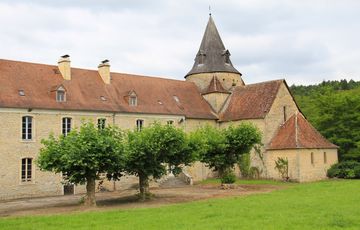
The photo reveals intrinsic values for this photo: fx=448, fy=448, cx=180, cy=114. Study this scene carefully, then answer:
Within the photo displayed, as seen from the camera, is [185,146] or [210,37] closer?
[185,146]

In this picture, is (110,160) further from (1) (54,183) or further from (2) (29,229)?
(1) (54,183)

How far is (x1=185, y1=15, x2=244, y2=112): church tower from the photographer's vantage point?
42.7 meters

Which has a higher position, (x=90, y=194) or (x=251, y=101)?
(x=251, y=101)

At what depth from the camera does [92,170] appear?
22750 millimetres

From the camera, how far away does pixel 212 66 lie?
144 feet

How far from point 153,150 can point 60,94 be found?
437 inches

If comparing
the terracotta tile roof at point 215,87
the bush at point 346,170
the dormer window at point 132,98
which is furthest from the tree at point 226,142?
the terracotta tile roof at point 215,87

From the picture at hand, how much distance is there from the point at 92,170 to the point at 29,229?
7.75 m

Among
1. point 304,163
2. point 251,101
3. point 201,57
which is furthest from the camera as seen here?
point 201,57

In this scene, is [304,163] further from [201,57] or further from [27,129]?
[27,129]

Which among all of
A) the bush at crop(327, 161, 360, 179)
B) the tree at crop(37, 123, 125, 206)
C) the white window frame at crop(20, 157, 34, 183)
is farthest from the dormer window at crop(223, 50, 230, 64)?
the tree at crop(37, 123, 125, 206)

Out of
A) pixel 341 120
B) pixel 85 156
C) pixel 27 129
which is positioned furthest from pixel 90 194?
pixel 341 120

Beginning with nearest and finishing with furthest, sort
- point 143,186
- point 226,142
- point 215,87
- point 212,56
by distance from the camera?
point 143,186
point 226,142
point 215,87
point 212,56

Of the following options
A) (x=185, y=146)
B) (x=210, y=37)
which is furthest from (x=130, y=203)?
(x=210, y=37)
